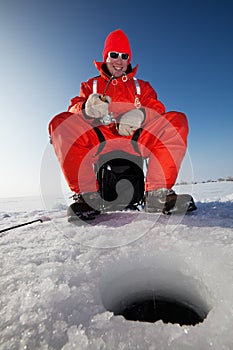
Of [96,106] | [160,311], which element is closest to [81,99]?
[96,106]

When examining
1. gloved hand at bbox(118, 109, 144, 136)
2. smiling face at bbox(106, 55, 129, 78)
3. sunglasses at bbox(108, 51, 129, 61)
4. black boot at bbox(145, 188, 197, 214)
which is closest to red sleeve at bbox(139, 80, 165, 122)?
gloved hand at bbox(118, 109, 144, 136)

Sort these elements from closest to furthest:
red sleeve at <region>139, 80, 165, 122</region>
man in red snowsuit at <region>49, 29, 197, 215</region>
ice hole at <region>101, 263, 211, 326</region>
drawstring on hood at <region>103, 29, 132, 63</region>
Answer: ice hole at <region>101, 263, 211, 326</region>, man in red snowsuit at <region>49, 29, 197, 215</region>, red sleeve at <region>139, 80, 165, 122</region>, drawstring on hood at <region>103, 29, 132, 63</region>

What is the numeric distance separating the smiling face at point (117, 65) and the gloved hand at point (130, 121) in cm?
76

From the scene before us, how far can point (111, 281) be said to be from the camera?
88cm

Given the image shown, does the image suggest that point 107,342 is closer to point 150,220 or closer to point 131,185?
point 150,220

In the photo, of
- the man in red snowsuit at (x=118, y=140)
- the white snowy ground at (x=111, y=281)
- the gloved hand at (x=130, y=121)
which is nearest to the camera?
the white snowy ground at (x=111, y=281)

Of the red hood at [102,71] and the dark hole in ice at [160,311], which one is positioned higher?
the red hood at [102,71]

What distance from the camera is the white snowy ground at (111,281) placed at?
0.51m

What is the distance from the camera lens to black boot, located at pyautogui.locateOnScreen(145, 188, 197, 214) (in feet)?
5.05

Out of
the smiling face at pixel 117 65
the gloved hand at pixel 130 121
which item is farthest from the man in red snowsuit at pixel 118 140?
the smiling face at pixel 117 65

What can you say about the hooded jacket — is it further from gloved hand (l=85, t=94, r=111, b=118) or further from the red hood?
gloved hand (l=85, t=94, r=111, b=118)

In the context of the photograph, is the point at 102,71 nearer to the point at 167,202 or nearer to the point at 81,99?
the point at 81,99

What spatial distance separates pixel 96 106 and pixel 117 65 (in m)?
0.95

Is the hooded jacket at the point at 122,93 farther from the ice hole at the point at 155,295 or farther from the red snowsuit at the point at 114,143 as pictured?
the ice hole at the point at 155,295
